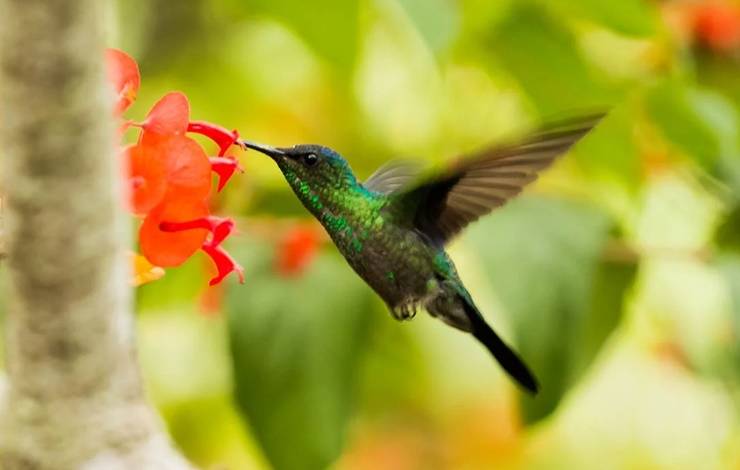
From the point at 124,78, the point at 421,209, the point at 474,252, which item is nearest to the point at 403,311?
the point at 421,209

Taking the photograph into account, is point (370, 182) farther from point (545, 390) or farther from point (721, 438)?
point (721, 438)

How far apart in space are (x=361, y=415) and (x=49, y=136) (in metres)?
2.82

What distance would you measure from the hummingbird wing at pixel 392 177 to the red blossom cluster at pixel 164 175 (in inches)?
19.1

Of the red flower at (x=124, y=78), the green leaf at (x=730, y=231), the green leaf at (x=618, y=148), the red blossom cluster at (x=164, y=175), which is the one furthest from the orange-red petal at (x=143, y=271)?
the green leaf at (x=730, y=231)

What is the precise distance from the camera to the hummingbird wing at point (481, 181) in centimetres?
120

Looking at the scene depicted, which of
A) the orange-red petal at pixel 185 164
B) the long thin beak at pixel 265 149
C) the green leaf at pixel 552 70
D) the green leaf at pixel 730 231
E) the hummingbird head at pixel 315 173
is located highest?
the orange-red petal at pixel 185 164

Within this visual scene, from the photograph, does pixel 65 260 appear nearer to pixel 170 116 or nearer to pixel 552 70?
pixel 170 116

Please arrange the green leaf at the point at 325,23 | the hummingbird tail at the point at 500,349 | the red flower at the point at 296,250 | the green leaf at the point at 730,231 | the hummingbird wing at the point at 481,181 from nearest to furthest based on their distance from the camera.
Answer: the hummingbird wing at the point at 481,181
the hummingbird tail at the point at 500,349
the green leaf at the point at 325,23
the red flower at the point at 296,250
the green leaf at the point at 730,231

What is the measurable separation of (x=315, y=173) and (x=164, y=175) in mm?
273

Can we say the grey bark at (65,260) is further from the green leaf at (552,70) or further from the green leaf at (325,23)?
the green leaf at (552,70)

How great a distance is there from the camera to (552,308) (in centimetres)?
185

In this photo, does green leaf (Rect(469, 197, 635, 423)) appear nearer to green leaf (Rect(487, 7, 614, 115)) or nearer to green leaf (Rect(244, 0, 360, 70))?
green leaf (Rect(487, 7, 614, 115))

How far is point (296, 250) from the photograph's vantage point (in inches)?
76.4

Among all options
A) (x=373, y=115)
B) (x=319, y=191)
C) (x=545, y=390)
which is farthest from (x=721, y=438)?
(x=319, y=191)
